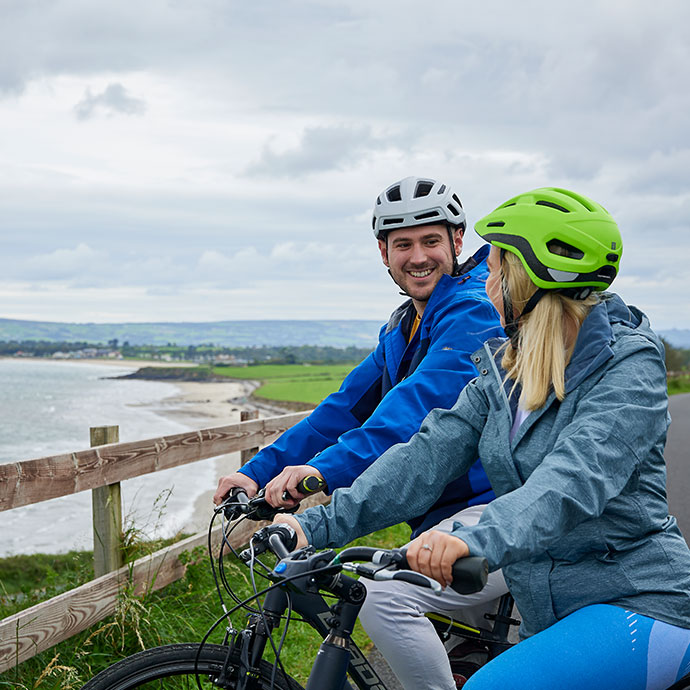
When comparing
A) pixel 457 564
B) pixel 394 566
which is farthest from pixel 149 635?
pixel 457 564

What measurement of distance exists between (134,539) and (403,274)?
243cm

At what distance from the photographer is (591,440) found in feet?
6.45

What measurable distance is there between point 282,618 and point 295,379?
94229 millimetres

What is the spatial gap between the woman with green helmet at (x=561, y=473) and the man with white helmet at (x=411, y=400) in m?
0.36

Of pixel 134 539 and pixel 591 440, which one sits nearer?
pixel 591 440

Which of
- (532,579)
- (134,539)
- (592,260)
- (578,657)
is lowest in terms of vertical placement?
(134,539)

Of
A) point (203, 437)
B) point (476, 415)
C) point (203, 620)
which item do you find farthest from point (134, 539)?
point (476, 415)

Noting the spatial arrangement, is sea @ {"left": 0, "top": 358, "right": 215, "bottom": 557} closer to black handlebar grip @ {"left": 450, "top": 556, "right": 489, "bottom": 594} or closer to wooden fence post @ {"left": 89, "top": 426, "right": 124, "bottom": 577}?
wooden fence post @ {"left": 89, "top": 426, "right": 124, "bottom": 577}

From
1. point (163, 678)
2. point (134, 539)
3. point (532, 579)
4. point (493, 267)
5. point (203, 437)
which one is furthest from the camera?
point (203, 437)

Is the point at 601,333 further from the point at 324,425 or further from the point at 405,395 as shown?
the point at 324,425

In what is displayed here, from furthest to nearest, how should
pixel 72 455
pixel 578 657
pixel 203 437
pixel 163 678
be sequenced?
pixel 203 437, pixel 72 455, pixel 163 678, pixel 578 657

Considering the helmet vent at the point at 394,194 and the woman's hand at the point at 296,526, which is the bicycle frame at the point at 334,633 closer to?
the woman's hand at the point at 296,526

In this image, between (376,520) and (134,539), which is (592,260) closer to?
(376,520)

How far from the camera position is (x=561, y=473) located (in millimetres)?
1925
